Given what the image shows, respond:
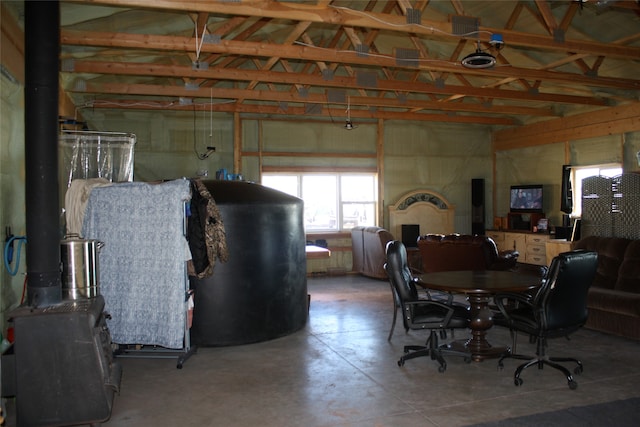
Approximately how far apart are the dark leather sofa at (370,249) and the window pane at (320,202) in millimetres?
840

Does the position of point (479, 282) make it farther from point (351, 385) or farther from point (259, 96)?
point (259, 96)

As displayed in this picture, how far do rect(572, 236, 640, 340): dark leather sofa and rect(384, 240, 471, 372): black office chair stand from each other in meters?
2.00

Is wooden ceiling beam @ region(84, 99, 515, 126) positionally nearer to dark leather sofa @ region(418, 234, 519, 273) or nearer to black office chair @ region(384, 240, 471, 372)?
dark leather sofa @ region(418, 234, 519, 273)

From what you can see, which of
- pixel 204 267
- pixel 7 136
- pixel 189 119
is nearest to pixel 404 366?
pixel 204 267

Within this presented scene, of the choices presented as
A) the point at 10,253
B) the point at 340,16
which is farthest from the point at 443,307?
the point at 10,253

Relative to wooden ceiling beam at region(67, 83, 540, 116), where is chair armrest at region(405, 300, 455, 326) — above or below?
below

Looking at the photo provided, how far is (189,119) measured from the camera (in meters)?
10.7

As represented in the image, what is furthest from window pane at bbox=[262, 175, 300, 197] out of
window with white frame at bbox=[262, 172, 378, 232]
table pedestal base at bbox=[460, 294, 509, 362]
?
table pedestal base at bbox=[460, 294, 509, 362]

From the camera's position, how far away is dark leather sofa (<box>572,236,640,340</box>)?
5.56 metres

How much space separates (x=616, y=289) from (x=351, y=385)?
12.3 feet

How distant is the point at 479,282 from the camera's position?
4.89 m

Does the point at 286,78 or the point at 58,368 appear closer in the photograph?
the point at 58,368

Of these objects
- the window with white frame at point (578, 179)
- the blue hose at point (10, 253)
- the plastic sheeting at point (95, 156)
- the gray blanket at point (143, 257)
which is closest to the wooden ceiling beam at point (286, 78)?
the window with white frame at point (578, 179)

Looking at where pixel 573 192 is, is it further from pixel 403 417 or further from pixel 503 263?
pixel 403 417
